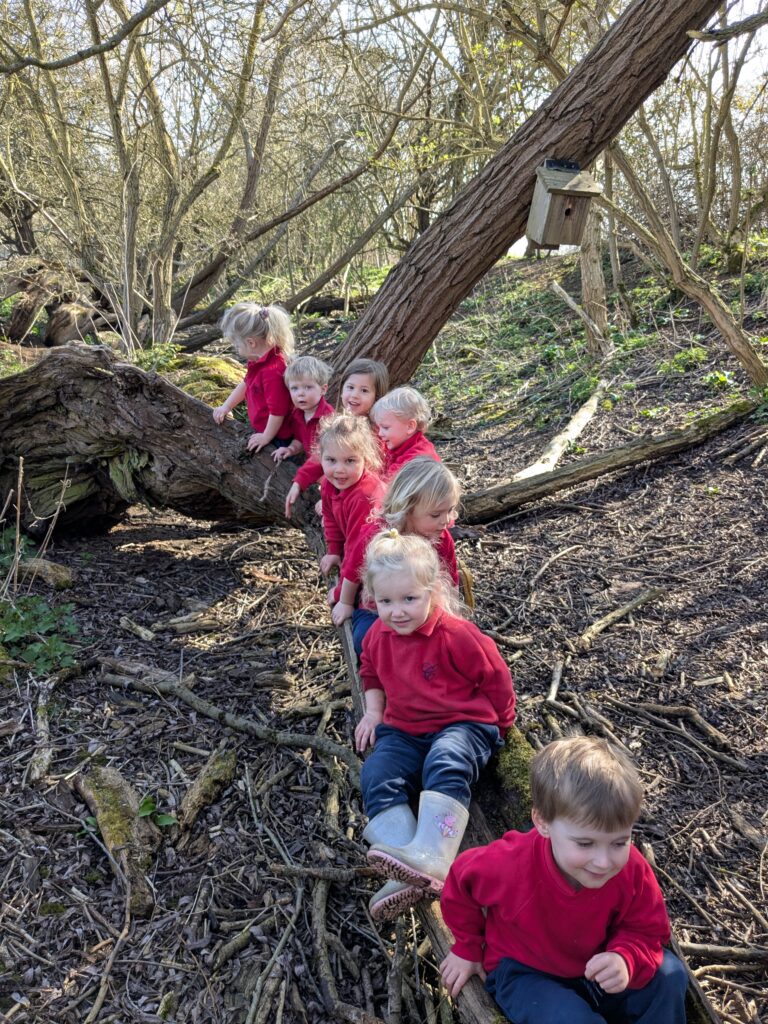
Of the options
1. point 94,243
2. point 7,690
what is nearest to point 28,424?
point 7,690

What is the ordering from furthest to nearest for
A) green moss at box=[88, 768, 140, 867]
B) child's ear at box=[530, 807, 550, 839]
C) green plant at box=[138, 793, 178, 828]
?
green plant at box=[138, 793, 178, 828] < green moss at box=[88, 768, 140, 867] < child's ear at box=[530, 807, 550, 839]

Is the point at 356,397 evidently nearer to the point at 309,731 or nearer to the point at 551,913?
the point at 309,731

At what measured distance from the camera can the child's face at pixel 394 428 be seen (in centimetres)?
396

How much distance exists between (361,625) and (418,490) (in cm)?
67

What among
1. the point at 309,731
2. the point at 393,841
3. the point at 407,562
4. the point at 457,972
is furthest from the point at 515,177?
the point at 457,972

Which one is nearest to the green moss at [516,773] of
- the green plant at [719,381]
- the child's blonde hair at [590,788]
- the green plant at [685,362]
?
the child's blonde hair at [590,788]

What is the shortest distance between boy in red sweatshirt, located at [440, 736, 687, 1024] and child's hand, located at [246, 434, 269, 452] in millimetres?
3109

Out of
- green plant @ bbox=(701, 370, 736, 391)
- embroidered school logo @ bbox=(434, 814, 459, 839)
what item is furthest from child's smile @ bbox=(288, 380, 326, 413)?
green plant @ bbox=(701, 370, 736, 391)

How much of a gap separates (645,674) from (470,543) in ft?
6.03

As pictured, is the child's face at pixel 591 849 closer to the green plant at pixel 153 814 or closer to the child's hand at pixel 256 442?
the green plant at pixel 153 814

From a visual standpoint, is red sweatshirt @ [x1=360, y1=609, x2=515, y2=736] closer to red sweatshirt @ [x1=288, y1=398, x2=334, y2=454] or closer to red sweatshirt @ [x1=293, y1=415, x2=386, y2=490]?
red sweatshirt @ [x1=293, y1=415, x2=386, y2=490]

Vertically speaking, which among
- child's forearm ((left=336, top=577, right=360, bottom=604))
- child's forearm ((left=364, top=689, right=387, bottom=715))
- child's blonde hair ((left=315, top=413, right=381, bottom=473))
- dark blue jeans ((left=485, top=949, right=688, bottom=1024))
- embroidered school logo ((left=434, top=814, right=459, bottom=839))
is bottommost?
dark blue jeans ((left=485, top=949, right=688, bottom=1024))

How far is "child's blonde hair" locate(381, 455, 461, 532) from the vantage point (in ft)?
10.1

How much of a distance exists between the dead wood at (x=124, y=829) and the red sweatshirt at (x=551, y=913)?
135 cm
